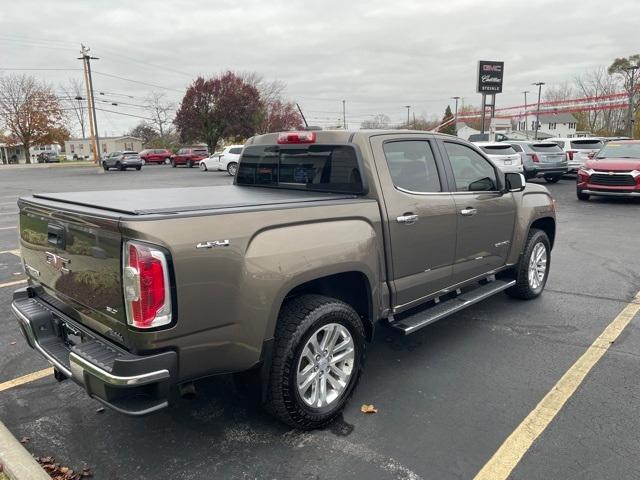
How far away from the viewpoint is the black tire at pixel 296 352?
285 centimetres

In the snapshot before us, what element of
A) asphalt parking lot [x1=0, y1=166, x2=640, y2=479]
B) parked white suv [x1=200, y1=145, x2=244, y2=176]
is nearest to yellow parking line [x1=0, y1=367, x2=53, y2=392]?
asphalt parking lot [x1=0, y1=166, x2=640, y2=479]

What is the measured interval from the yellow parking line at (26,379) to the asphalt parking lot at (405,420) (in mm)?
64

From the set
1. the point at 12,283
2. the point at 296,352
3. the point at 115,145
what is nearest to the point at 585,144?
the point at 12,283

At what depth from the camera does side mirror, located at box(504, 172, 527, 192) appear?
4848 mm

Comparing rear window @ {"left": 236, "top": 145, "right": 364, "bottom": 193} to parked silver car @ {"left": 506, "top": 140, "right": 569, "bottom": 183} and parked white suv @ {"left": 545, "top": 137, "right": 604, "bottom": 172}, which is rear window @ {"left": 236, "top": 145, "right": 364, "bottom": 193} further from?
parked white suv @ {"left": 545, "top": 137, "right": 604, "bottom": 172}

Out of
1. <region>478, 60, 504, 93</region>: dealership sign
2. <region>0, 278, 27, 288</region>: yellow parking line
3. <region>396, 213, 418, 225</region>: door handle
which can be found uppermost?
<region>478, 60, 504, 93</region>: dealership sign

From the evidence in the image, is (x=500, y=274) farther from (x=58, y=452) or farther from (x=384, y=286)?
(x=58, y=452)

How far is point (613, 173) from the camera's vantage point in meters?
13.4

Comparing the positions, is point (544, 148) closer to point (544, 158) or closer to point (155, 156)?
point (544, 158)

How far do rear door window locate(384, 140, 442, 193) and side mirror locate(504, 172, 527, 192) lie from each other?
1.09 metres

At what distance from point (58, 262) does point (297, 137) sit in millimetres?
1945

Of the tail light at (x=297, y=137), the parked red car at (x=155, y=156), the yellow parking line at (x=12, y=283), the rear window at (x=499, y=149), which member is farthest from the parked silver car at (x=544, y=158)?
the parked red car at (x=155, y=156)

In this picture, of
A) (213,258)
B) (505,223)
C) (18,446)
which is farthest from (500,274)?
(18,446)

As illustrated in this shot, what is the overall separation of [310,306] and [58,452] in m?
1.68
